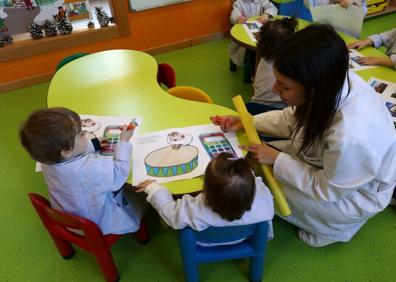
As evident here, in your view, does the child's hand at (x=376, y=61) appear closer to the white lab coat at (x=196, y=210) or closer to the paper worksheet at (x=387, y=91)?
the paper worksheet at (x=387, y=91)

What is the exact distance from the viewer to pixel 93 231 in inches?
41.8

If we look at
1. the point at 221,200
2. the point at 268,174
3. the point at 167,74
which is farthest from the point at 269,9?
the point at 221,200

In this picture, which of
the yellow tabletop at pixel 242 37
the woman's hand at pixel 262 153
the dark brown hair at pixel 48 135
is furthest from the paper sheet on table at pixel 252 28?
the dark brown hair at pixel 48 135

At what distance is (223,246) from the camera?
3.86 feet

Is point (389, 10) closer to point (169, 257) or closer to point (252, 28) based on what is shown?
point (252, 28)

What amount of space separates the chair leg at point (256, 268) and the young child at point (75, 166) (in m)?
0.55

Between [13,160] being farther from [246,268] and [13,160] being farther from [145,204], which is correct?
[246,268]

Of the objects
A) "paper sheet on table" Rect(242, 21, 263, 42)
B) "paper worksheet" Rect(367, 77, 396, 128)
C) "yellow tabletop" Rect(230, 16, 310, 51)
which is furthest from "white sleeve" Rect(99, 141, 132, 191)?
"paper sheet on table" Rect(242, 21, 263, 42)

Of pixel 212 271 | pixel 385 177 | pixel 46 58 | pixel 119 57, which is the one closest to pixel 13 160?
pixel 119 57

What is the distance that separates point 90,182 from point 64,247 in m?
0.57

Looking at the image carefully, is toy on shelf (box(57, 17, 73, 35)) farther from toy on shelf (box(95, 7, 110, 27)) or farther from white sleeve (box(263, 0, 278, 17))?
white sleeve (box(263, 0, 278, 17))

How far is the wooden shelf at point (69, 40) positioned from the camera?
Result: 262 centimetres

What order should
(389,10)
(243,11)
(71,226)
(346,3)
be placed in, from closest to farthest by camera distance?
(71,226) < (346,3) < (243,11) < (389,10)

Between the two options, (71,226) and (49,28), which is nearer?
(71,226)
